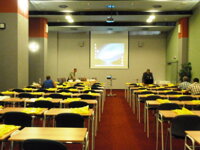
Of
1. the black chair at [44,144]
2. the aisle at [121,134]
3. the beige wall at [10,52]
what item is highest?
the beige wall at [10,52]

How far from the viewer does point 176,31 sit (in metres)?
15.8

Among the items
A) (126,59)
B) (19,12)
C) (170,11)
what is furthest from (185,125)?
(126,59)

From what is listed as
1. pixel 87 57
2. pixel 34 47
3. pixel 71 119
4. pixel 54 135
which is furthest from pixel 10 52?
pixel 87 57

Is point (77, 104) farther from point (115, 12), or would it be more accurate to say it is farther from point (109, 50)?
point (109, 50)

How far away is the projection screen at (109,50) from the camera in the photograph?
1861cm

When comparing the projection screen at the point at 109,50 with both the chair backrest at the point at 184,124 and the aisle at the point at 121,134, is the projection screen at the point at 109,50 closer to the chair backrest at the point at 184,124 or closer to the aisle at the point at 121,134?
the aisle at the point at 121,134

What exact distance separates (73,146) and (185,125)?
7.70ft

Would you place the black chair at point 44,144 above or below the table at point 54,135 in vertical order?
above

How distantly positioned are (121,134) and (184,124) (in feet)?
8.07

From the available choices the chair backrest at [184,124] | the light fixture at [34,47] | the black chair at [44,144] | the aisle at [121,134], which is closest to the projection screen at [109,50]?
the light fixture at [34,47]

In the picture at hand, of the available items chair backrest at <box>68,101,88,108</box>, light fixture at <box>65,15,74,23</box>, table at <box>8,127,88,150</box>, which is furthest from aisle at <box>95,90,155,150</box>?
light fixture at <box>65,15,74,23</box>

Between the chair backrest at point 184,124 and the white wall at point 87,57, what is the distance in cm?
1456

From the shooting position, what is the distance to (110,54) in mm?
18578

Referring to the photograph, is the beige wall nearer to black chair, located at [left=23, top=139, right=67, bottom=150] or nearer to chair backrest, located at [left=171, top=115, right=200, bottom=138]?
chair backrest, located at [left=171, top=115, right=200, bottom=138]
